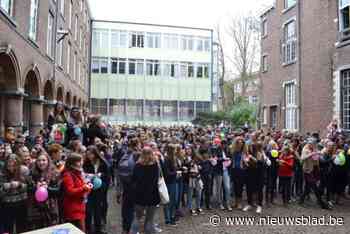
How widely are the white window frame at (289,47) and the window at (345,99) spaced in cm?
507

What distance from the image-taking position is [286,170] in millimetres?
9125

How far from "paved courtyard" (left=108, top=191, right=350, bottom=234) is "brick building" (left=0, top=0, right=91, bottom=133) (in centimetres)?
563

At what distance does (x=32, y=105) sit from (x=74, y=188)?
1057 cm

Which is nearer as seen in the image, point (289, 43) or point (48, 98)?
point (48, 98)

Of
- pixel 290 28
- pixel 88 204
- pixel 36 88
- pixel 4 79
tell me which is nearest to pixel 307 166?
pixel 88 204

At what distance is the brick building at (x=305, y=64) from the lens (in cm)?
1625

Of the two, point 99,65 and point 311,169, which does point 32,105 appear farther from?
point 99,65

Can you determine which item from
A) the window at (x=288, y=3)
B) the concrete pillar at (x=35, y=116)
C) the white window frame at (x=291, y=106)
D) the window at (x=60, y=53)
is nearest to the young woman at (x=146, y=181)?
the concrete pillar at (x=35, y=116)

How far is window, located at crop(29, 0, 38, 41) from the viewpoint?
1327 cm

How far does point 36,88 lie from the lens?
1424cm

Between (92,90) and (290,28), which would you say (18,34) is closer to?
(290,28)

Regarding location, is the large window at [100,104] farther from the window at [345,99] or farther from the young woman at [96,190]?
the young woman at [96,190]

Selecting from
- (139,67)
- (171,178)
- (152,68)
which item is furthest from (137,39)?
(171,178)

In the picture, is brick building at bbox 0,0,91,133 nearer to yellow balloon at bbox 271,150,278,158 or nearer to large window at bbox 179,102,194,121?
yellow balloon at bbox 271,150,278,158
